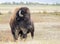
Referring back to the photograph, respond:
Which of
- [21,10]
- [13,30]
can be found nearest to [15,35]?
[13,30]

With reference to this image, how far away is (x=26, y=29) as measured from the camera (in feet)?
42.4

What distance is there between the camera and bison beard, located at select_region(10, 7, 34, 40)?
1274 cm

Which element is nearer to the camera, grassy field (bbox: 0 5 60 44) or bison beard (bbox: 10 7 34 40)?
bison beard (bbox: 10 7 34 40)

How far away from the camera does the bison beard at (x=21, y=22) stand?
12740 mm

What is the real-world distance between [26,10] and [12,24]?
31.9 inches

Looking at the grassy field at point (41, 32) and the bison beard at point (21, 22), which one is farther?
the grassy field at point (41, 32)

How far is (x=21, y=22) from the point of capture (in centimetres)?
1271

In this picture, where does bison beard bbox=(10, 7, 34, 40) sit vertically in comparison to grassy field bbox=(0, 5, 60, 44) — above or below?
above

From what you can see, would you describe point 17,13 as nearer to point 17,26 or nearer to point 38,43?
point 17,26

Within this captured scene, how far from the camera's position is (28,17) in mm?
12891

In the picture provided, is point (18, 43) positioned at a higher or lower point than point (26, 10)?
lower

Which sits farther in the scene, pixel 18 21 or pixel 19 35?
pixel 19 35

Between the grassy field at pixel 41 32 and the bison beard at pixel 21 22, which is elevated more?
the bison beard at pixel 21 22

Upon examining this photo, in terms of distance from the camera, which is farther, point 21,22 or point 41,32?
point 41,32
